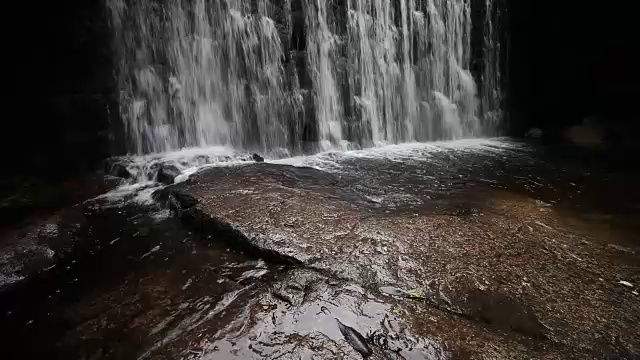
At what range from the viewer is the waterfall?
8156 millimetres

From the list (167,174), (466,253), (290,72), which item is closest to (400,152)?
(290,72)

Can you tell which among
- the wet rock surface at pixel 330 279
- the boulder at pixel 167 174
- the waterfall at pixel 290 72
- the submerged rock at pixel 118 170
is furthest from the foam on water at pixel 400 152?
the submerged rock at pixel 118 170

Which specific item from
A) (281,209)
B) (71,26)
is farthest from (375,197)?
(71,26)

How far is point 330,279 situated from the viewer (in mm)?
3254

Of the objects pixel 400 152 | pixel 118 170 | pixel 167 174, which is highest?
pixel 118 170

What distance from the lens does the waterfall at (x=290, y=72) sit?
8.16 m

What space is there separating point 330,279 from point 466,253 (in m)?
1.27

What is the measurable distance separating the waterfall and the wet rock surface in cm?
343

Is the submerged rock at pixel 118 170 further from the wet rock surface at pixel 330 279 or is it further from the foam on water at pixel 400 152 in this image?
the foam on water at pixel 400 152

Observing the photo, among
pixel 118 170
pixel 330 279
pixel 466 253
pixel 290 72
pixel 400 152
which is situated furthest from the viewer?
pixel 290 72

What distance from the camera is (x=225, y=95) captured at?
8.80 m

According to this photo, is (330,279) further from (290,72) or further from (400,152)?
(290,72)

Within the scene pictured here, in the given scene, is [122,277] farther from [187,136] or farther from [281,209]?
[187,136]

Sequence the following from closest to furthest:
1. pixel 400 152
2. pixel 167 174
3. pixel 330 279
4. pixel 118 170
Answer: pixel 330 279, pixel 167 174, pixel 118 170, pixel 400 152
